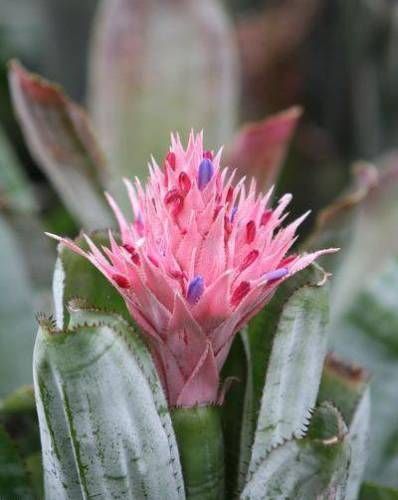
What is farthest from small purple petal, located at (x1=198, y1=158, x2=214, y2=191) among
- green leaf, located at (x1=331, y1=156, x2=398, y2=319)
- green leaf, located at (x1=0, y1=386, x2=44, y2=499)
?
green leaf, located at (x1=331, y1=156, x2=398, y2=319)

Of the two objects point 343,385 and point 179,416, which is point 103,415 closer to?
point 179,416

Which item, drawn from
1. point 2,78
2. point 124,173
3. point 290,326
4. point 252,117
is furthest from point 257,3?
point 290,326

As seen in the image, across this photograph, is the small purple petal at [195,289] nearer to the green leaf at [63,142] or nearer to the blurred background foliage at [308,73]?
the green leaf at [63,142]

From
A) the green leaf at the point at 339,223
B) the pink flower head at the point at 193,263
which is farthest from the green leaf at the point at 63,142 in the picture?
the pink flower head at the point at 193,263

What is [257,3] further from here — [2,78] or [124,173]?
[124,173]

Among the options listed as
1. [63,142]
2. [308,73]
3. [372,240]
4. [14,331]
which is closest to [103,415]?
[14,331]

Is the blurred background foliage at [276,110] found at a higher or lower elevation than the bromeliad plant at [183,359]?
higher
